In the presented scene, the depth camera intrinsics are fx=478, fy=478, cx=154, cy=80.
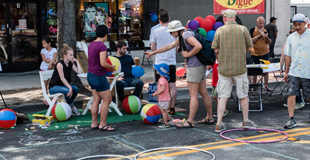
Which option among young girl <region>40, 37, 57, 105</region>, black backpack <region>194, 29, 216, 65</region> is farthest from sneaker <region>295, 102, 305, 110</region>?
young girl <region>40, 37, 57, 105</region>

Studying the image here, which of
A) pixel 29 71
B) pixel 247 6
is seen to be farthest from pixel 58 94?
pixel 247 6

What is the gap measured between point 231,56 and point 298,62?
123cm

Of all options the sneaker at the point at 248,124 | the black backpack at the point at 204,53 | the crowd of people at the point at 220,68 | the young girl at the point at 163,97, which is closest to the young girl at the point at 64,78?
the crowd of people at the point at 220,68

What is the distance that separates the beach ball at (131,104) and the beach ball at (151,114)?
107 cm

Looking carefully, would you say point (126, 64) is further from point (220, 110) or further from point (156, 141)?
point (156, 141)

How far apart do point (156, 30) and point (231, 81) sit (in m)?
2.18

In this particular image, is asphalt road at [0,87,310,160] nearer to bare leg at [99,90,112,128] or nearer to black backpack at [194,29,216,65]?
bare leg at [99,90,112,128]

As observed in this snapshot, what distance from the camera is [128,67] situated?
33.6 feet

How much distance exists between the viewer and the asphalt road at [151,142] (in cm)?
660

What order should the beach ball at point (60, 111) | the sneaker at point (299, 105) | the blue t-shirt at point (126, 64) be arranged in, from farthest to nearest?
the sneaker at point (299, 105)
the blue t-shirt at point (126, 64)
the beach ball at point (60, 111)

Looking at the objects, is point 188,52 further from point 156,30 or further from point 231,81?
point 156,30

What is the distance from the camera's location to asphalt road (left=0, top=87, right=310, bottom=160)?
21.7ft

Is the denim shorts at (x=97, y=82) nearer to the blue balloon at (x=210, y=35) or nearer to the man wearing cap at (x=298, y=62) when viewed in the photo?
the blue balloon at (x=210, y=35)

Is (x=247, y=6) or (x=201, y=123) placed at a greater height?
(x=247, y=6)
